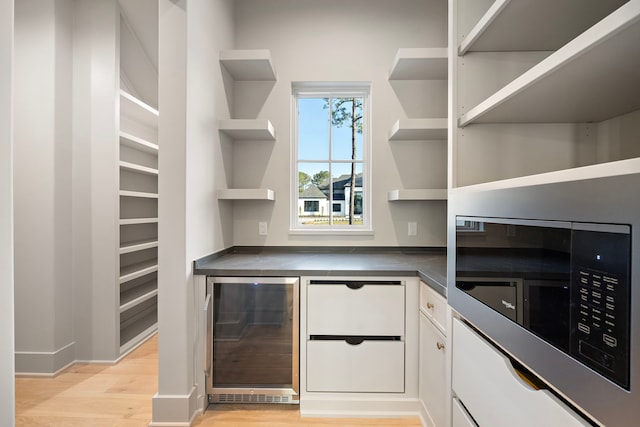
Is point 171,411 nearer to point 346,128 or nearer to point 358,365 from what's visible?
point 358,365

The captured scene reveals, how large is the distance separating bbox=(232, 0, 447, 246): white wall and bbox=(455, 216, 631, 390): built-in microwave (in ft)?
4.90

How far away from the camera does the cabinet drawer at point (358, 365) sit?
6.43 ft

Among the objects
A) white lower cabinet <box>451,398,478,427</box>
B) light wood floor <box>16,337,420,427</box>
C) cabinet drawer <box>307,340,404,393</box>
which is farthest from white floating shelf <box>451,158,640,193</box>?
light wood floor <box>16,337,420,427</box>

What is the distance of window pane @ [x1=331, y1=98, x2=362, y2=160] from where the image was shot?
2760mm

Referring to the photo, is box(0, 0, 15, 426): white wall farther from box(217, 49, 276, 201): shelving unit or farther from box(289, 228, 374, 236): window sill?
box(289, 228, 374, 236): window sill

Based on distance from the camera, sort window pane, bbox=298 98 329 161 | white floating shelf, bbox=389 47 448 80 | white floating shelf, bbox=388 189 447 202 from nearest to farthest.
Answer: white floating shelf, bbox=389 47 448 80 → white floating shelf, bbox=388 189 447 202 → window pane, bbox=298 98 329 161

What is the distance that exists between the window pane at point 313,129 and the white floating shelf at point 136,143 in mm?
1363

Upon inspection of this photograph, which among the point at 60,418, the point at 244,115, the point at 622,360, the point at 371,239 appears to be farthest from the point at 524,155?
the point at 60,418

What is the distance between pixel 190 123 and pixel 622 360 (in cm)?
192

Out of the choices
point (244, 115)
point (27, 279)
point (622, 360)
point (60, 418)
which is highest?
point (244, 115)

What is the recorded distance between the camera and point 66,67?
249cm

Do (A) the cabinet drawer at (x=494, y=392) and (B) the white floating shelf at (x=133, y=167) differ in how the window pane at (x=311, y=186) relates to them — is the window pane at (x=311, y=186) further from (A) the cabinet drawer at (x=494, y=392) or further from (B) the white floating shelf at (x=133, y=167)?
(A) the cabinet drawer at (x=494, y=392)

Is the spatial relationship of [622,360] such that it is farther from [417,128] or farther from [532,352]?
[417,128]

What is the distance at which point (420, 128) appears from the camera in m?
2.28
